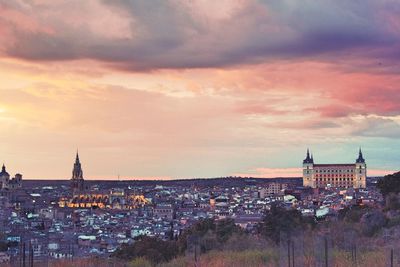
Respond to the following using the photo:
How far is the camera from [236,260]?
12312 mm

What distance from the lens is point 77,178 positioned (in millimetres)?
153250

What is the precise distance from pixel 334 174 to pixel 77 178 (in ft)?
172

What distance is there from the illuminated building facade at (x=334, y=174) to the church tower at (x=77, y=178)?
150 feet

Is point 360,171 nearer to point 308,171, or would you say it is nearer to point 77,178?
point 308,171

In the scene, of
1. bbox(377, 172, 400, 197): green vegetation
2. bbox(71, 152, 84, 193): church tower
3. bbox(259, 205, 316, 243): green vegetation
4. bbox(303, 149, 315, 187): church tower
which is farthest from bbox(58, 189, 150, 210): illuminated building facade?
bbox(259, 205, 316, 243): green vegetation

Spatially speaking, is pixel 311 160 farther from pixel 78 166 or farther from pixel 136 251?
pixel 136 251

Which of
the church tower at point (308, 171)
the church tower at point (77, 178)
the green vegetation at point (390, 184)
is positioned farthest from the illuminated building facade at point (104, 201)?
the green vegetation at point (390, 184)

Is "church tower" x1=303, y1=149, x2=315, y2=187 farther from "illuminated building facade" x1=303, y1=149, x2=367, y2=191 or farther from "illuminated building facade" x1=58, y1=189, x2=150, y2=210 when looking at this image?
"illuminated building facade" x1=58, y1=189, x2=150, y2=210

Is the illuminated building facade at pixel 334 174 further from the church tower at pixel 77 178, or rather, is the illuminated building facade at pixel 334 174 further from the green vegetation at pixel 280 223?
the green vegetation at pixel 280 223

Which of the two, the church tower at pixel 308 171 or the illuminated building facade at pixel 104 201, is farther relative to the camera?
the church tower at pixel 308 171

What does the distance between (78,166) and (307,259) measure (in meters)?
144

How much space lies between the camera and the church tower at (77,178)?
151 metres

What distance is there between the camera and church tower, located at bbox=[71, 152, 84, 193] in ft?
495

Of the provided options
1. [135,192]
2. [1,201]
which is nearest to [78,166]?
[135,192]
